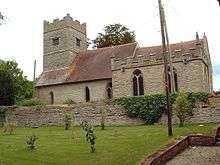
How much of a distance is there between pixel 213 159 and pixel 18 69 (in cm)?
5077

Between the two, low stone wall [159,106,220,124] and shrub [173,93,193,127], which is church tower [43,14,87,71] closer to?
low stone wall [159,106,220,124]

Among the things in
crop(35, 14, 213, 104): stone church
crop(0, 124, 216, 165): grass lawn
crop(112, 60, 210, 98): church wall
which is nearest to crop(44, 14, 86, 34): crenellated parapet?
crop(35, 14, 213, 104): stone church

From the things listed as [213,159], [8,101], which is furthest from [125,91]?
[213,159]

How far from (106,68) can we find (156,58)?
629 centimetres

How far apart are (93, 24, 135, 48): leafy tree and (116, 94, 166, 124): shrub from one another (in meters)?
19.3

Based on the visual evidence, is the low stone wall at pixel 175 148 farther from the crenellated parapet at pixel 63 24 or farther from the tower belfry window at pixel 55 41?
the tower belfry window at pixel 55 41

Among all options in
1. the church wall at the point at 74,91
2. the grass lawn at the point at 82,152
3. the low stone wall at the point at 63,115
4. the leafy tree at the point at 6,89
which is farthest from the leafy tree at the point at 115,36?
the grass lawn at the point at 82,152

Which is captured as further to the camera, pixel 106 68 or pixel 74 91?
pixel 74 91

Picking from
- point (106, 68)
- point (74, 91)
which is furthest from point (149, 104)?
point (74, 91)

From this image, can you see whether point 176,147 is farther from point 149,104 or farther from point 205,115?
point 149,104

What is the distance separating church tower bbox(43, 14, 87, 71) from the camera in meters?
48.7

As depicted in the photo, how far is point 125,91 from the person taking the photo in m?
39.7

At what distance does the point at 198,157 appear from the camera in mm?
15648

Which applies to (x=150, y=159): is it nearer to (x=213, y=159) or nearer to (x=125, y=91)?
(x=213, y=159)
